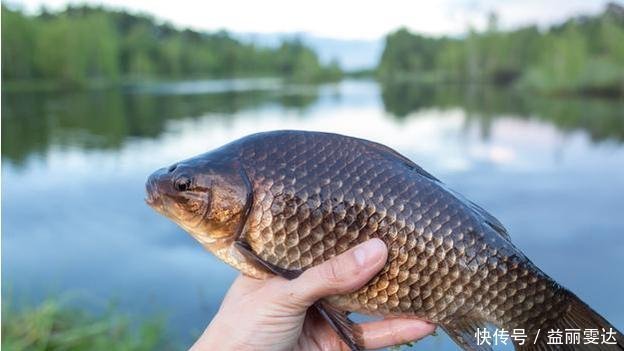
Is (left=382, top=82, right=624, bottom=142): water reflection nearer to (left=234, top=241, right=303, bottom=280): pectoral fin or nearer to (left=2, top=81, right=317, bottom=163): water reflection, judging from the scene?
(left=2, top=81, right=317, bottom=163): water reflection

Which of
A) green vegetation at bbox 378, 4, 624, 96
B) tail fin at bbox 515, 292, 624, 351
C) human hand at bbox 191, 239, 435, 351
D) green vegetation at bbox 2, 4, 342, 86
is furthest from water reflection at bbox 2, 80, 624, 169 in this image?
tail fin at bbox 515, 292, 624, 351

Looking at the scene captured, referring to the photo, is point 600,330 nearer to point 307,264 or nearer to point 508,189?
point 307,264

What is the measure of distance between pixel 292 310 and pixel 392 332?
1.31ft

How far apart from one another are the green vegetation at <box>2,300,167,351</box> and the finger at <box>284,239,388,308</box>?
3.36m

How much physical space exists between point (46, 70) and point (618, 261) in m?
44.4

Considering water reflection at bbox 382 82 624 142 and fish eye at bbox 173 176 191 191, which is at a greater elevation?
fish eye at bbox 173 176 191 191

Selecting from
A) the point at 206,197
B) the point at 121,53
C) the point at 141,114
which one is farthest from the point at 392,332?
the point at 121,53

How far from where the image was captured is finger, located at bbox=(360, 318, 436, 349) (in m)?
2.04

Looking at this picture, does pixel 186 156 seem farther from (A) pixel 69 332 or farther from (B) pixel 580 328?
(B) pixel 580 328

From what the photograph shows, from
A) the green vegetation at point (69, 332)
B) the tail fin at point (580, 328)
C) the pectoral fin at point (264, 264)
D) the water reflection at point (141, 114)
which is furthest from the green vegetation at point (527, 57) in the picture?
the pectoral fin at point (264, 264)

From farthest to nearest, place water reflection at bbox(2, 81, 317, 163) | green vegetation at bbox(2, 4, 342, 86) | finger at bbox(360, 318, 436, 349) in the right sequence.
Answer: green vegetation at bbox(2, 4, 342, 86), water reflection at bbox(2, 81, 317, 163), finger at bbox(360, 318, 436, 349)

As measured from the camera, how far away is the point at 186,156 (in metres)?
15.7

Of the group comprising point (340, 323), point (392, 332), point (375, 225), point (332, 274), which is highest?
point (375, 225)

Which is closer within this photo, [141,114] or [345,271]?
[345,271]
